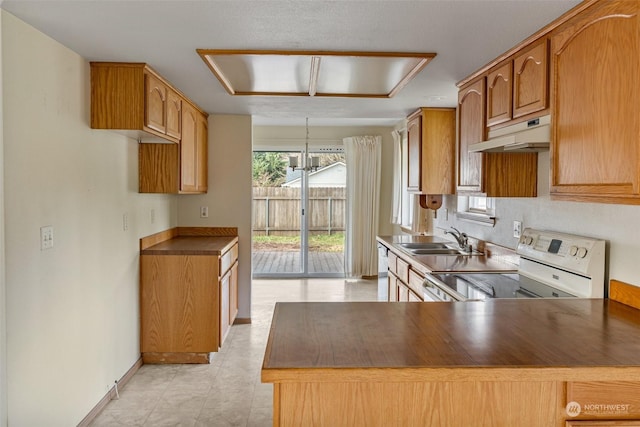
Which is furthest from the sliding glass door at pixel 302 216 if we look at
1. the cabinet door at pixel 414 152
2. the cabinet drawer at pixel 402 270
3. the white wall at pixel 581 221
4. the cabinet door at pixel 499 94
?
the cabinet door at pixel 499 94

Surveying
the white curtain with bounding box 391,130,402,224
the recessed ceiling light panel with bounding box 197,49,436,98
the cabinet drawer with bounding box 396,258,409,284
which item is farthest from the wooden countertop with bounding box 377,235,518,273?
the white curtain with bounding box 391,130,402,224

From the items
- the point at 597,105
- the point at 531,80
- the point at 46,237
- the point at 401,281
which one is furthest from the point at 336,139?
the point at 597,105

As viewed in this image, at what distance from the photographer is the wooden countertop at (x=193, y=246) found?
12.2 feet

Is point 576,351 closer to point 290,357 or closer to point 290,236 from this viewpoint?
point 290,357

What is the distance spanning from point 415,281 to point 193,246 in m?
1.79

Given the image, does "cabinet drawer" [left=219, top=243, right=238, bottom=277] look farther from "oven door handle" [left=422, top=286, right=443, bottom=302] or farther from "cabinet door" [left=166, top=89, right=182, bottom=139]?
"oven door handle" [left=422, top=286, right=443, bottom=302]

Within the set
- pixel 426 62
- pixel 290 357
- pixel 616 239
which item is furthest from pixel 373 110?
pixel 290 357

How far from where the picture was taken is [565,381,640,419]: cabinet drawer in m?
1.41

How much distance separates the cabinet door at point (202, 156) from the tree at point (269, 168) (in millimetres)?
2513

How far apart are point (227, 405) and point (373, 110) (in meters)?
A: 2.66

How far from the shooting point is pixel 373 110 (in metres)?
4.30

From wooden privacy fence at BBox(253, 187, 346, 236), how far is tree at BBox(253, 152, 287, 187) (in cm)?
11

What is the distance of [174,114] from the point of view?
3.60 m

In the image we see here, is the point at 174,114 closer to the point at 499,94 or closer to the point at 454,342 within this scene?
the point at 499,94
